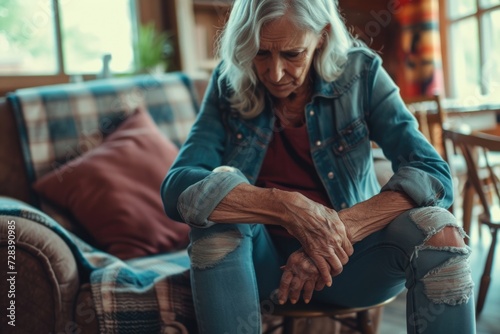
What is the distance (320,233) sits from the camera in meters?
1.07

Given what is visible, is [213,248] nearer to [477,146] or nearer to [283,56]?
[283,56]

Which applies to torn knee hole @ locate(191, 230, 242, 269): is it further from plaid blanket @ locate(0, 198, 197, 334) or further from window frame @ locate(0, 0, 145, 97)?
→ window frame @ locate(0, 0, 145, 97)

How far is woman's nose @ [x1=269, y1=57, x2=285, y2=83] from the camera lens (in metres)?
1.24

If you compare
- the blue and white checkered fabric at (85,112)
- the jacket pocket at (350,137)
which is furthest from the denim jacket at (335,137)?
the blue and white checkered fabric at (85,112)

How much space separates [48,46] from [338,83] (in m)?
3.07

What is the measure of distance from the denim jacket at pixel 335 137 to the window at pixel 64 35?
2.35 m

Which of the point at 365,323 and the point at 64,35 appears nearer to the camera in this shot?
the point at 365,323

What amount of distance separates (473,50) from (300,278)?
4.20 m

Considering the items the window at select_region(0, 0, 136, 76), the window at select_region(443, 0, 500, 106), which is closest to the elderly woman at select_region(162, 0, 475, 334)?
the window at select_region(0, 0, 136, 76)

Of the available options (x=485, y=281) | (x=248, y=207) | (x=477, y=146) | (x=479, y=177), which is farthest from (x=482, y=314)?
(x=248, y=207)

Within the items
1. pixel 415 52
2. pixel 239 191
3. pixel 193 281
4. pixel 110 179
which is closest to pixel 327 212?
pixel 239 191

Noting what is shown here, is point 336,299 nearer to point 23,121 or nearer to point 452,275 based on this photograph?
point 452,275

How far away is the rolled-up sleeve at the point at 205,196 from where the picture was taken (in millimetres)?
1077

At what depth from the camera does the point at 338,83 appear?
1.36 metres
